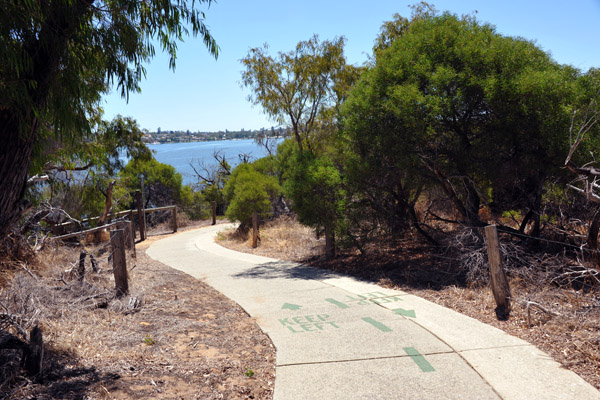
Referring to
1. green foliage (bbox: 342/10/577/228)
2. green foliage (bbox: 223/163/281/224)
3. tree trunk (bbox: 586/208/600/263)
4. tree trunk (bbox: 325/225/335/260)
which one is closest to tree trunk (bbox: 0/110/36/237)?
green foliage (bbox: 342/10/577/228)

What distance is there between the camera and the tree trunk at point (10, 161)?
4594mm

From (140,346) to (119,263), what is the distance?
2435 millimetres

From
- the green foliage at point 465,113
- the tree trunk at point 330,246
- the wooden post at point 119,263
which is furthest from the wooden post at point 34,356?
the tree trunk at point 330,246

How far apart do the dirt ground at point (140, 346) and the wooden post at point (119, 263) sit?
0.68ft

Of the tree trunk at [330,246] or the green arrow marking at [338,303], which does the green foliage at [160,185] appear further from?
the green arrow marking at [338,303]

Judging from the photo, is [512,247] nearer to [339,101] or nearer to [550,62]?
[550,62]

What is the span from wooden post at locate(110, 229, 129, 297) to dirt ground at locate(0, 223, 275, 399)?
0.21m

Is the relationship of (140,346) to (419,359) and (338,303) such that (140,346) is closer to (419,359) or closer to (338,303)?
(419,359)

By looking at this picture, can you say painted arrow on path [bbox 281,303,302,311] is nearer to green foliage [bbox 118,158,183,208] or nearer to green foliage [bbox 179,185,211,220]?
green foliage [bbox 118,158,183,208]

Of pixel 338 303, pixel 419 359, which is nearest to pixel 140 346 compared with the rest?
pixel 419 359

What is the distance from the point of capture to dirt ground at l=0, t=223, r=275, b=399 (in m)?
4.57

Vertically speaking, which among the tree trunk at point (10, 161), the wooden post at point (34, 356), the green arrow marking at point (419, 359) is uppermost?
the tree trunk at point (10, 161)

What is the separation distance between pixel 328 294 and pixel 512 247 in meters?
3.53

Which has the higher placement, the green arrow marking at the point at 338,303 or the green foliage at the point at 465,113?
the green foliage at the point at 465,113
